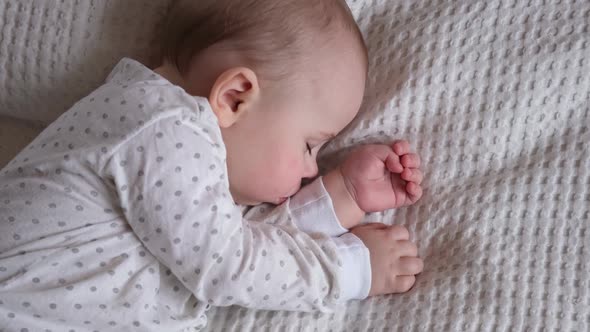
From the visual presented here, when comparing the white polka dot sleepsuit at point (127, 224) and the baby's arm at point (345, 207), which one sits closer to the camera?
the white polka dot sleepsuit at point (127, 224)

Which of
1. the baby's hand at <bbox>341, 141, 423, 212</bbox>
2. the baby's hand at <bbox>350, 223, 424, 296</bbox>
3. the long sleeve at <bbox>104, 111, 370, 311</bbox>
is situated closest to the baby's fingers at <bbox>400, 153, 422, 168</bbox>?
the baby's hand at <bbox>341, 141, 423, 212</bbox>

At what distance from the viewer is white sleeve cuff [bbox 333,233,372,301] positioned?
0.98 metres

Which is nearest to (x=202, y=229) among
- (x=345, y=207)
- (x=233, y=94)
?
(x=233, y=94)

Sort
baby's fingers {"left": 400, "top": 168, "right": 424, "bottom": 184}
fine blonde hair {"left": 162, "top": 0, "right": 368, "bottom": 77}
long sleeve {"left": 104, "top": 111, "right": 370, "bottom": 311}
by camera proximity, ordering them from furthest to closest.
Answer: baby's fingers {"left": 400, "top": 168, "right": 424, "bottom": 184}
fine blonde hair {"left": 162, "top": 0, "right": 368, "bottom": 77}
long sleeve {"left": 104, "top": 111, "right": 370, "bottom": 311}

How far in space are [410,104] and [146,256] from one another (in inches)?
19.7

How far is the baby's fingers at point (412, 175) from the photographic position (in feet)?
3.49

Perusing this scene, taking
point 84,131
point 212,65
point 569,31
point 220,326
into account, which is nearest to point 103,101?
point 84,131

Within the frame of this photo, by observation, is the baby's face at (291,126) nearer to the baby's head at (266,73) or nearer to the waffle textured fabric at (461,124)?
the baby's head at (266,73)

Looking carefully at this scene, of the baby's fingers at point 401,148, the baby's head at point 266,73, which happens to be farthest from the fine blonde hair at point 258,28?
the baby's fingers at point 401,148

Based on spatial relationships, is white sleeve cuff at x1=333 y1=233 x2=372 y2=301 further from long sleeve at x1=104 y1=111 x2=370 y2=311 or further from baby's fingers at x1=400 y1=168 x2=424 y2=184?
baby's fingers at x1=400 y1=168 x2=424 y2=184

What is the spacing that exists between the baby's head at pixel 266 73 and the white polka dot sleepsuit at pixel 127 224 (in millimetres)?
69

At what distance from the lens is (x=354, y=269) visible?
100 centimetres

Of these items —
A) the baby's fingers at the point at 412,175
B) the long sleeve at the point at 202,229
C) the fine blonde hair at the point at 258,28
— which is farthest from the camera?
the baby's fingers at the point at 412,175

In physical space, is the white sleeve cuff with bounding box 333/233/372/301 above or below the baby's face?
below
